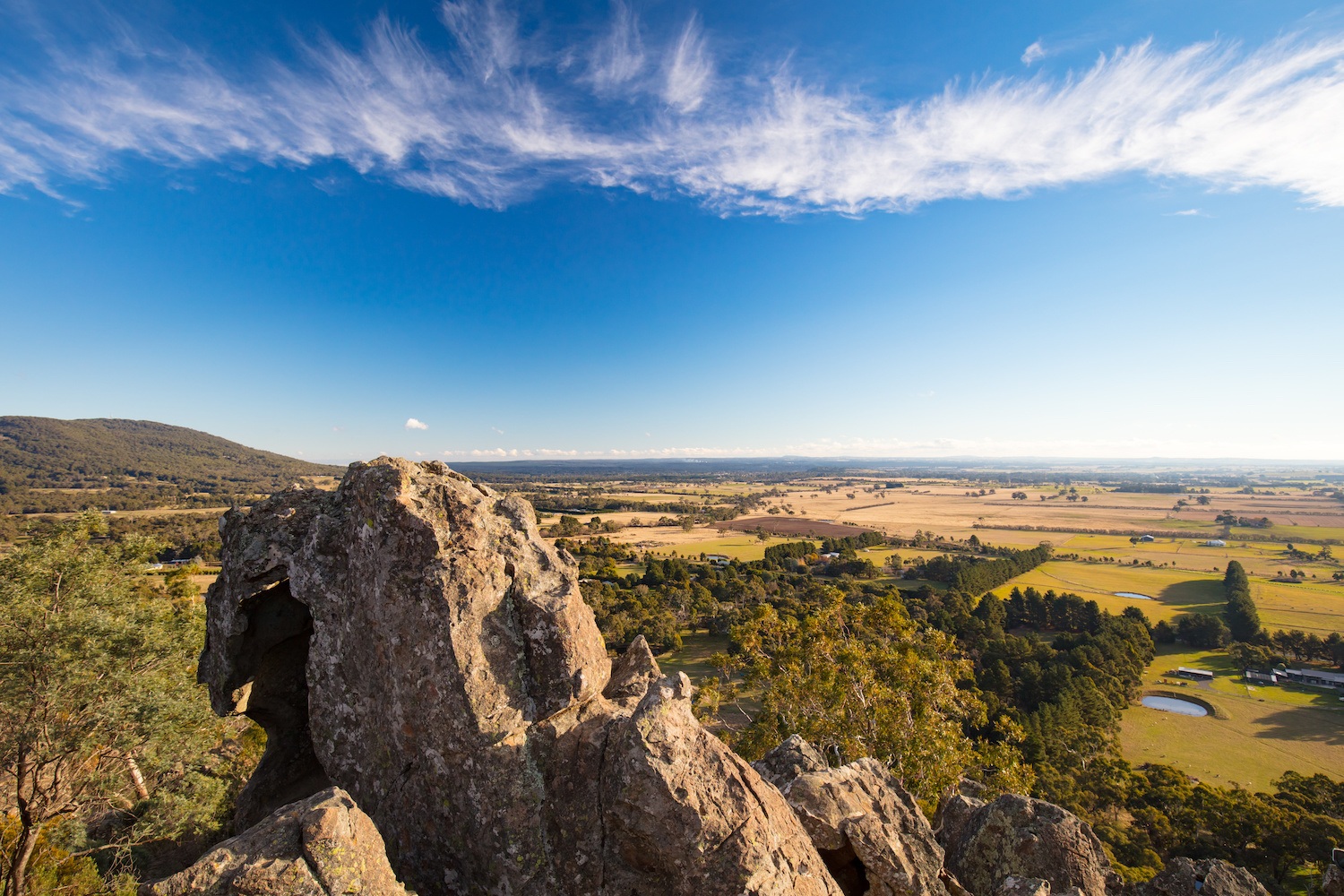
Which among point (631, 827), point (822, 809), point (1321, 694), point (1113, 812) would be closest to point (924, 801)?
point (822, 809)

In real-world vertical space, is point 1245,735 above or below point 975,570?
below

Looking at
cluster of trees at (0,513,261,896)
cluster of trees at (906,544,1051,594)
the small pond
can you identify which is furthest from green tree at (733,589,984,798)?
cluster of trees at (906,544,1051,594)

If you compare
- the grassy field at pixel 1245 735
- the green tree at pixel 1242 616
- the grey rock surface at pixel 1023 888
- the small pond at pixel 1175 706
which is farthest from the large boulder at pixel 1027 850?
the green tree at pixel 1242 616

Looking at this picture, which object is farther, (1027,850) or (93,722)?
(93,722)

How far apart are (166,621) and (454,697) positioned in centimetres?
2241

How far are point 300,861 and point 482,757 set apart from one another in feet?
7.63

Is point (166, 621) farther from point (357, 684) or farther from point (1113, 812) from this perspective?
point (1113, 812)

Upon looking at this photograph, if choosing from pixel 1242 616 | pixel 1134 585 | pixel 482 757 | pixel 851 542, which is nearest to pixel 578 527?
pixel 851 542

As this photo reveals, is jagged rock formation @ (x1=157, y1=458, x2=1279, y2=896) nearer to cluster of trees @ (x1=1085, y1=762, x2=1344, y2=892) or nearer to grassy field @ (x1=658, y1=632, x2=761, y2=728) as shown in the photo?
cluster of trees @ (x1=1085, y1=762, x2=1344, y2=892)

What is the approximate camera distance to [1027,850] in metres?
11.4

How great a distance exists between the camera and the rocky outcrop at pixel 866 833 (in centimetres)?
911

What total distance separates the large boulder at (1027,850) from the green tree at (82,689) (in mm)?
26635

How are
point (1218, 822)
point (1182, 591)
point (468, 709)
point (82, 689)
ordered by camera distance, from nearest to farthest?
point (468, 709)
point (82, 689)
point (1218, 822)
point (1182, 591)

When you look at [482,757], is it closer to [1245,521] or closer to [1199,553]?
[1199,553]
